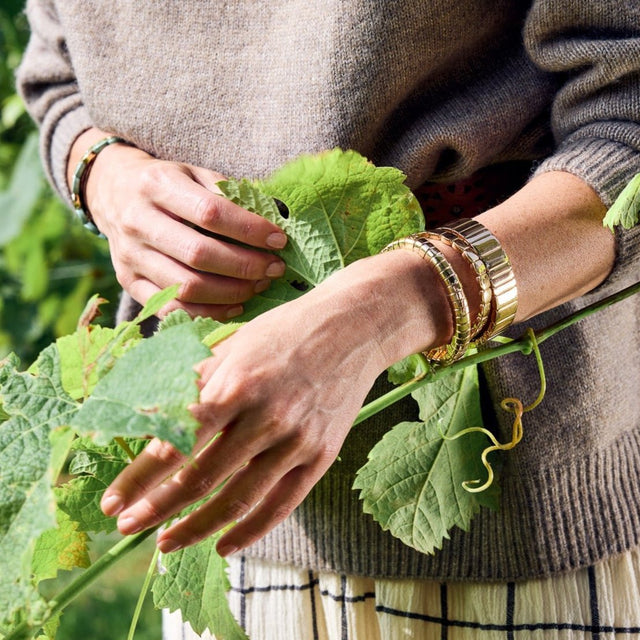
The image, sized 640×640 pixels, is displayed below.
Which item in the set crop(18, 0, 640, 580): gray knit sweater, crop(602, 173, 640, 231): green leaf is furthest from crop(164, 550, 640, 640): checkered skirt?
crop(602, 173, 640, 231): green leaf

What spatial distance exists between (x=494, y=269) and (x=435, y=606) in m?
0.39

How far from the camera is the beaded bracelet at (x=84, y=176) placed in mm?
847

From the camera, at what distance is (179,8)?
824 millimetres

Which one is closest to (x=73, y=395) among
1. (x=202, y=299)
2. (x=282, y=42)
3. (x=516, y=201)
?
(x=202, y=299)

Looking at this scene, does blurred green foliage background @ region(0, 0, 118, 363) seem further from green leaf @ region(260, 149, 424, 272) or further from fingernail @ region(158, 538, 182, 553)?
fingernail @ region(158, 538, 182, 553)

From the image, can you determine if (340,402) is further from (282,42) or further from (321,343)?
(282,42)

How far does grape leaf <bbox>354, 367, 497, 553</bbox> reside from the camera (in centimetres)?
65

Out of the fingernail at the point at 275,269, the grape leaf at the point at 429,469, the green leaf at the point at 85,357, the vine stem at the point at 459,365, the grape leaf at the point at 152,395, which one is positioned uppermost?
the grape leaf at the point at 152,395

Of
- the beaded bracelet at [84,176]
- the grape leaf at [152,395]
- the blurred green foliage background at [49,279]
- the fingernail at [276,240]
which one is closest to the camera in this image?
the grape leaf at [152,395]

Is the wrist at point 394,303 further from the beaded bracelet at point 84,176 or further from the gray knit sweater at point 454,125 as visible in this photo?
the beaded bracelet at point 84,176

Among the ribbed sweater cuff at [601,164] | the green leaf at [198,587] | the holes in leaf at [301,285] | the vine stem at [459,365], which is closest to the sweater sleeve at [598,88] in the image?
the ribbed sweater cuff at [601,164]

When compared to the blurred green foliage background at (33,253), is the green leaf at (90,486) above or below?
above

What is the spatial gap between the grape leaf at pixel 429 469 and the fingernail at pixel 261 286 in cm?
15

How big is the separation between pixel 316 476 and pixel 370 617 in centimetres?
40
